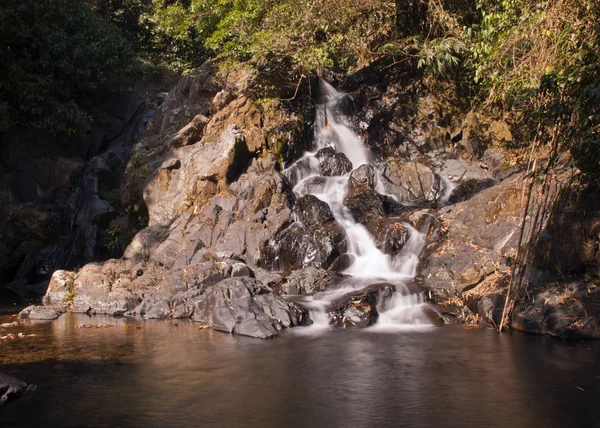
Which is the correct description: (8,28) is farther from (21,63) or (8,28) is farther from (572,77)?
(572,77)

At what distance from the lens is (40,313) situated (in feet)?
46.3

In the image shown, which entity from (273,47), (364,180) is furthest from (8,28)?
(364,180)

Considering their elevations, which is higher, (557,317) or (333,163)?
(333,163)

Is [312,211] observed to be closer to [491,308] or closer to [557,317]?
[491,308]

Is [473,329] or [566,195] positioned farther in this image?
[566,195]

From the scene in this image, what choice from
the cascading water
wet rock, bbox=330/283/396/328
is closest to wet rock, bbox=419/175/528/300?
the cascading water

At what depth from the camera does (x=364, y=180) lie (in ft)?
62.2

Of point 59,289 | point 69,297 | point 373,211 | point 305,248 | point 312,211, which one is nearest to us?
point 69,297

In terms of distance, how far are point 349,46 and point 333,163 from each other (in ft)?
13.3

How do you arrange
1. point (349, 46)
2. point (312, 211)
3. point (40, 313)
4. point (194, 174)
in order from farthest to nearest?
point (349, 46) < point (194, 174) < point (312, 211) < point (40, 313)

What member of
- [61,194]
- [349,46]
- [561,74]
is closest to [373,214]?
[349,46]

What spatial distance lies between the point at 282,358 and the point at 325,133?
494 inches

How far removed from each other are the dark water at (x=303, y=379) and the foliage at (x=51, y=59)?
1310 cm

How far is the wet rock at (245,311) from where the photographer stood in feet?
40.7
